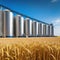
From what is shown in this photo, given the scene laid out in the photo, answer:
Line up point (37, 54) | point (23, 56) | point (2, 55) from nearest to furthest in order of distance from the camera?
point (2, 55) < point (23, 56) < point (37, 54)

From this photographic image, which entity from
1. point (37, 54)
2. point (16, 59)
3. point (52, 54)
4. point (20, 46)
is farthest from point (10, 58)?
point (52, 54)

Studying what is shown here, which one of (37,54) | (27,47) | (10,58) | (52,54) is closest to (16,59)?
(10,58)

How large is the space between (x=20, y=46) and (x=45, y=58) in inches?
32.9

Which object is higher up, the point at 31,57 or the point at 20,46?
the point at 20,46

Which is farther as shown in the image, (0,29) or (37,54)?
(0,29)

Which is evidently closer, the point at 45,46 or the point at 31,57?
the point at 31,57

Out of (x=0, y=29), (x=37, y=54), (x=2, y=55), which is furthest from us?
(x=0, y=29)

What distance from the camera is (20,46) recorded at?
388cm

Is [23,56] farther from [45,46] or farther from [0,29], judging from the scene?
[0,29]

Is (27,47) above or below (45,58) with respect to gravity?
above

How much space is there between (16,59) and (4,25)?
35304mm

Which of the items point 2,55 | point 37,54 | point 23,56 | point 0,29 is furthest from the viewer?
point 0,29

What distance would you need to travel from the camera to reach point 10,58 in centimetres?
365

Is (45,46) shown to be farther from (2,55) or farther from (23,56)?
(2,55)
